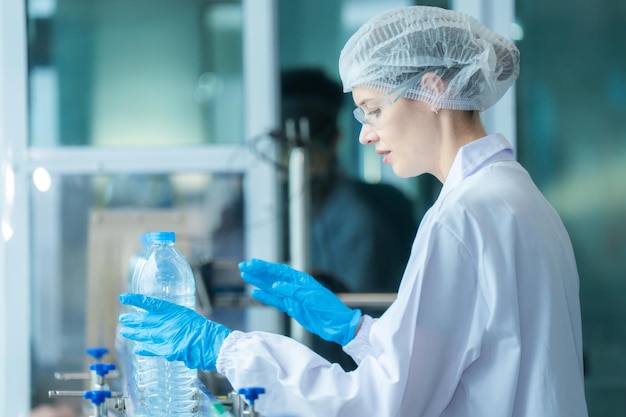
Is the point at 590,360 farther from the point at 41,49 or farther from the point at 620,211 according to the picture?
the point at 41,49

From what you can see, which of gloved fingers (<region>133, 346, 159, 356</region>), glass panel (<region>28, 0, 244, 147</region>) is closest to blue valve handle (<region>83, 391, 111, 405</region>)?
gloved fingers (<region>133, 346, 159, 356</region>)

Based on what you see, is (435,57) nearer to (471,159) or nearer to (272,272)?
(471,159)

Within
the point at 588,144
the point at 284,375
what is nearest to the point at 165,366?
→ the point at 284,375

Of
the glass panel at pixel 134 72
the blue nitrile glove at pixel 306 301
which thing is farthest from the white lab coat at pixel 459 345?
the glass panel at pixel 134 72

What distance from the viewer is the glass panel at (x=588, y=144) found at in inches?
134

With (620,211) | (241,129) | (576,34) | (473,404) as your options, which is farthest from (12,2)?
(473,404)

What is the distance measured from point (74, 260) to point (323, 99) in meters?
1.19

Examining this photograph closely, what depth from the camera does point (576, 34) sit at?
135 inches

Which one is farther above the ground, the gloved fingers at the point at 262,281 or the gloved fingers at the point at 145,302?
the gloved fingers at the point at 145,302

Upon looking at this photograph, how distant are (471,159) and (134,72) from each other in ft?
7.20

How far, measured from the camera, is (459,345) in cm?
137

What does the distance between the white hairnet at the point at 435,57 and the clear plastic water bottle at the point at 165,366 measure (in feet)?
1.71

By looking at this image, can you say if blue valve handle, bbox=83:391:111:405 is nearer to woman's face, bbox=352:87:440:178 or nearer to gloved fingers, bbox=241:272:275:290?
gloved fingers, bbox=241:272:275:290

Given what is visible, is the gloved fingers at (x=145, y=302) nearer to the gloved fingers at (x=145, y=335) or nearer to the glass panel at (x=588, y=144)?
the gloved fingers at (x=145, y=335)
